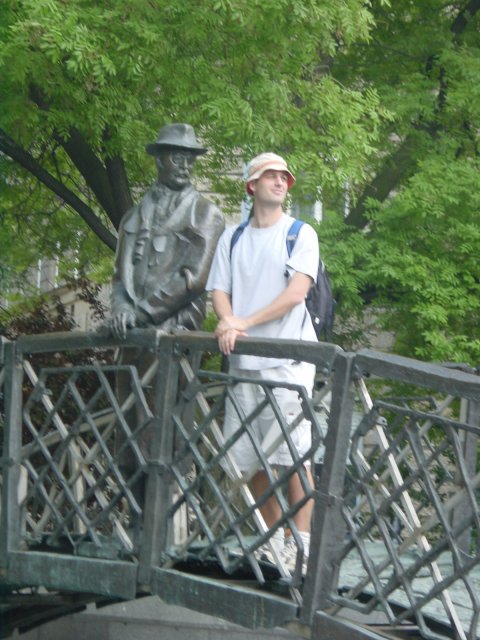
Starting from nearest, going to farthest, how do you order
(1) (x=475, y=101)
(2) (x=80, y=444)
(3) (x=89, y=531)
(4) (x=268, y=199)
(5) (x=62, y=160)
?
(4) (x=268, y=199) < (3) (x=89, y=531) < (2) (x=80, y=444) < (1) (x=475, y=101) < (5) (x=62, y=160)

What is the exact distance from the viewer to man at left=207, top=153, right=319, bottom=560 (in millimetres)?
6840

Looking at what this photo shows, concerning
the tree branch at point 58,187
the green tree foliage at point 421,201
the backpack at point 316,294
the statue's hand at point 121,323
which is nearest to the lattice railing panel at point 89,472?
Result: the statue's hand at point 121,323

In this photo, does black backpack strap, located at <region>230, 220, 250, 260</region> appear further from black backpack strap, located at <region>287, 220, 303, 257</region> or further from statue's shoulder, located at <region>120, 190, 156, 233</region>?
statue's shoulder, located at <region>120, 190, 156, 233</region>

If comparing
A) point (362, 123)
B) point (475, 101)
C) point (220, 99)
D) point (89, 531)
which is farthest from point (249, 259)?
point (475, 101)

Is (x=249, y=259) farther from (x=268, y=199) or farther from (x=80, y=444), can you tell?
(x=80, y=444)

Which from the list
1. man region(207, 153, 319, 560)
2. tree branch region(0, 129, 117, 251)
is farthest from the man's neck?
tree branch region(0, 129, 117, 251)

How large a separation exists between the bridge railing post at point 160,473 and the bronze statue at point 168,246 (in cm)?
50

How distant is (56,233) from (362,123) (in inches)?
167

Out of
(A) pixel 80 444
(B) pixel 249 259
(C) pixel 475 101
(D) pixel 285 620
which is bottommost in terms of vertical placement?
(D) pixel 285 620

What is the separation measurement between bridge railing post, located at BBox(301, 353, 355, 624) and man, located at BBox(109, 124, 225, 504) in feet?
→ 5.28

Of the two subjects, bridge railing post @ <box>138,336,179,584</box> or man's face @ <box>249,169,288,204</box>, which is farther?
bridge railing post @ <box>138,336,179,584</box>

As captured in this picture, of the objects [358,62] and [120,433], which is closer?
[120,433]

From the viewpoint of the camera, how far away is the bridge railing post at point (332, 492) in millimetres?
6215

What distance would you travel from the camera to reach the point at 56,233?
49.9ft
